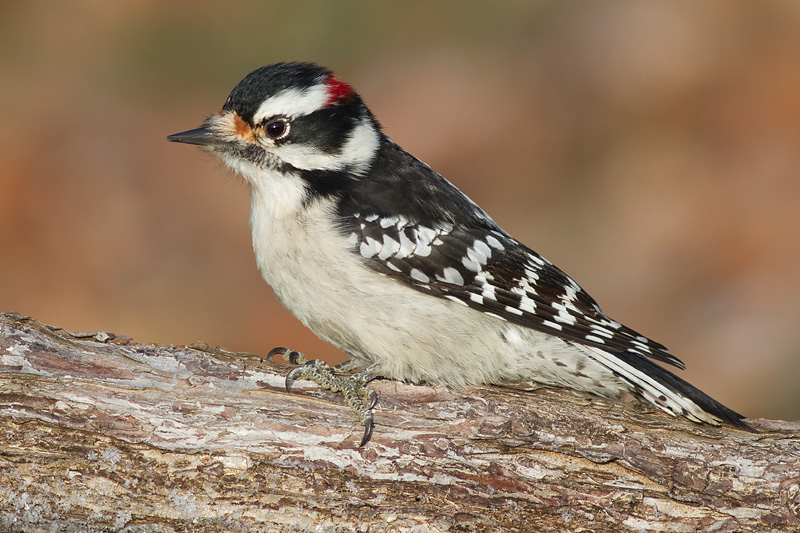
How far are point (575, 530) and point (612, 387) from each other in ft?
2.98

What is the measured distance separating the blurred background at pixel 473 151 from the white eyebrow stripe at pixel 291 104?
4.02 m

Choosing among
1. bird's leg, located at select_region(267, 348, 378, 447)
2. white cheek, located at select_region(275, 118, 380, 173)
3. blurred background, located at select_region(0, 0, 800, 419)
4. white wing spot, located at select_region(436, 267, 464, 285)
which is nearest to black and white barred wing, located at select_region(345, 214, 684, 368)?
white wing spot, located at select_region(436, 267, 464, 285)

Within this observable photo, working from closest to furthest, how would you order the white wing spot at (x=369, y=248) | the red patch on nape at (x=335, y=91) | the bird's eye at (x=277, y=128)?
the white wing spot at (x=369, y=248)
the bird's eye at (x=277, y=128)
the red patch on nape at (x=335, y=91)

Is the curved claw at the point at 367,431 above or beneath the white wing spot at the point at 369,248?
beneath

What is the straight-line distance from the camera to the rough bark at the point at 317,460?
306 cm

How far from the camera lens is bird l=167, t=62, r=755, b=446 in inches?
144

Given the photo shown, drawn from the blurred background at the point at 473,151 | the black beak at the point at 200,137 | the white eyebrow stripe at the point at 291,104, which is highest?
the blurred background at the point at 473,151

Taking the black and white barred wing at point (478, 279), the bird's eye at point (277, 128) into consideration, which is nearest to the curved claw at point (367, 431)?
the black and white barred wing at point (478, 279)

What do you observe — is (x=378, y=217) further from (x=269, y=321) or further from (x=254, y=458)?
(x=269, y=321)

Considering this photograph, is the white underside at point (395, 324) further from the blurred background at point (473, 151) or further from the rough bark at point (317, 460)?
the blurred background at point (473, 151)

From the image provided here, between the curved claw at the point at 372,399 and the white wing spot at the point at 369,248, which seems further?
the white wing spot at the point at 369,248

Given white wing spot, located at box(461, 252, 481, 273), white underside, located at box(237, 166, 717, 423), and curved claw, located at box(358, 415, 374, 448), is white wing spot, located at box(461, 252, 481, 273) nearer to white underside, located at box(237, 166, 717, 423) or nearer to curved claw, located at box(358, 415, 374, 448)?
white underside, located at box(237, 166, 717, 423)

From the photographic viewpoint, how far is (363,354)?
3.87 meters

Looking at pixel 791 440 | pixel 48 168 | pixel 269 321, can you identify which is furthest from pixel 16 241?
pixel 791 440
